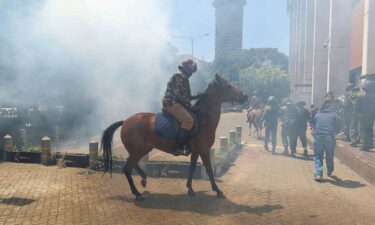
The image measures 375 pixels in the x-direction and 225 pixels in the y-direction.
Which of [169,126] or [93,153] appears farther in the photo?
[93,153]

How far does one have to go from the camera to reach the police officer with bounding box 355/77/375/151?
9375 mm

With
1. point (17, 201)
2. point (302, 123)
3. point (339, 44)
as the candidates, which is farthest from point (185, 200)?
point (339, 44)

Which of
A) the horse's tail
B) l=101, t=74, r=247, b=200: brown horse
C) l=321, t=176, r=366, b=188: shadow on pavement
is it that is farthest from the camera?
l=321, t=176, r=366, b=188: shadow on pavement

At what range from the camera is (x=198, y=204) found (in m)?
5.99

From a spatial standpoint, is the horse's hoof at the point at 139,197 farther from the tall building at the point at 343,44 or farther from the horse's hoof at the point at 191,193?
the tall building at the point at 343,44

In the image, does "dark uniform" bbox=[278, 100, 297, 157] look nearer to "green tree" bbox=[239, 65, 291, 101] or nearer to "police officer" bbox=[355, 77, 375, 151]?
"police officer" bbox=[355, 77, 375, 151]

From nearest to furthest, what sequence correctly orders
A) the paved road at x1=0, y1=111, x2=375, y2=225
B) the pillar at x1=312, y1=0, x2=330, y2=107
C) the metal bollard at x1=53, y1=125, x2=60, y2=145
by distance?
1. the paved road at x1=0, y1=111, x2=375, y2=225
2. the metal bollard at x1=53, y1=125, x2=60, y2=145
3. the pillar at x1=312, y1=0, x2=330, y2=107

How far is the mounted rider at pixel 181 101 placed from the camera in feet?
20.4

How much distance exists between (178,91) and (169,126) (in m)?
0.72

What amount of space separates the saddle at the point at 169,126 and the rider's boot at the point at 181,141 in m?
0.07

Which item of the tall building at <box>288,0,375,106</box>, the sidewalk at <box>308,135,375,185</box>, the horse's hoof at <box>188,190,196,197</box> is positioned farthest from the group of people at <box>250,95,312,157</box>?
the horse's hoof at <box>188,190,196,197</box>

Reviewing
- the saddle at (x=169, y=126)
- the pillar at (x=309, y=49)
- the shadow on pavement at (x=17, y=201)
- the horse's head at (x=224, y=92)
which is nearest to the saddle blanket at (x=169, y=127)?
the saddle at (x=169, y=126)

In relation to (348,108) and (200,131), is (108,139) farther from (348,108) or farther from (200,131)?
(348,108)

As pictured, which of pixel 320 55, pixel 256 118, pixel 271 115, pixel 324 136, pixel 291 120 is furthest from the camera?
pixel 320 55
